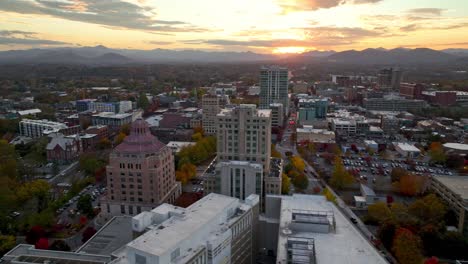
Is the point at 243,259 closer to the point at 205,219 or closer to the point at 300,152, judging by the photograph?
the point at 205,219

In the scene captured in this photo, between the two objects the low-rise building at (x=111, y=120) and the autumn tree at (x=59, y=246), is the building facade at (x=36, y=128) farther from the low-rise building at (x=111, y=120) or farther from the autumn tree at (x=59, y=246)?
the autumn tree at (x=59, y=246)

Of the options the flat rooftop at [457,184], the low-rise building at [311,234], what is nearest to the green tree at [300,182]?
the low-rise building at [311,234]

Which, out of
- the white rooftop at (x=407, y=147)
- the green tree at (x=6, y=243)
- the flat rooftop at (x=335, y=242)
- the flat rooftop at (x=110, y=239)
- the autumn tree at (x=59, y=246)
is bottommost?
the autumn tree at (x=59, y=246)

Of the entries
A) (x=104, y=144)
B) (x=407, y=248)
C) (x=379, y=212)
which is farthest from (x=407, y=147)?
(x=104, y=144)

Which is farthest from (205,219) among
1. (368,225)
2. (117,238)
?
(368,225)

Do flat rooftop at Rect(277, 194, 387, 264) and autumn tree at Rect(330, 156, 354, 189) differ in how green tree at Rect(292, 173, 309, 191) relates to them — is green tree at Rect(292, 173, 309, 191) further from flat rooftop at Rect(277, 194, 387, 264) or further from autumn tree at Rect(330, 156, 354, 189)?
flat rooftop at Rect(277, 194, 387, 264)
